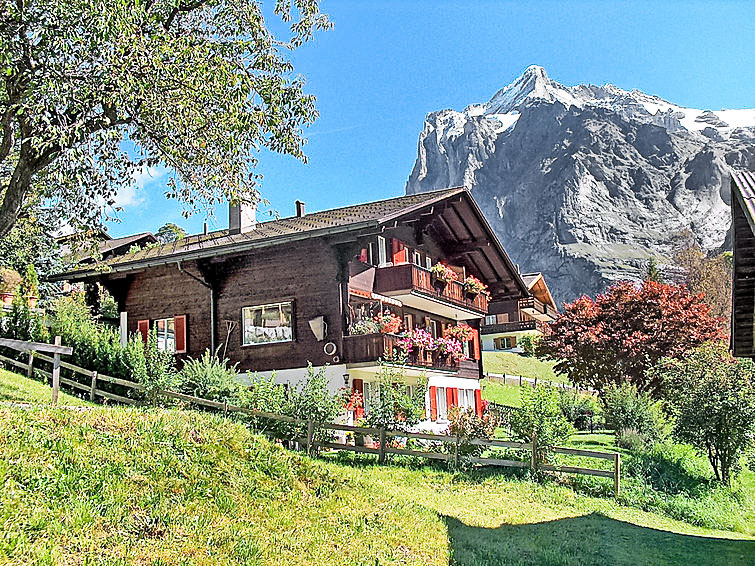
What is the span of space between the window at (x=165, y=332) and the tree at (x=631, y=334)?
1850 centimetres

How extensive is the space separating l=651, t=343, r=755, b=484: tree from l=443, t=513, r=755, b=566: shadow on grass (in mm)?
6859

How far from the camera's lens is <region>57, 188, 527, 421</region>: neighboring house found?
2197 cm

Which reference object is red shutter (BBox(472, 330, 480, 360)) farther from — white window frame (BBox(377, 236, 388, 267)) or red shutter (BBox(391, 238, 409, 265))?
white window frame (BBox(377, 236, 388, 267))

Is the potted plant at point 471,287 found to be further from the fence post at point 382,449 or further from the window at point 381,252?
the fence post at point 382,449

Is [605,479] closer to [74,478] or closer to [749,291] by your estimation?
[749,291]

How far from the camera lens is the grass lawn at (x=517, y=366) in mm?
58562

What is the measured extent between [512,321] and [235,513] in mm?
64653

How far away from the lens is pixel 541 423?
17.6 meters

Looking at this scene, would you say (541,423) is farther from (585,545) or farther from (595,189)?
(595,189)

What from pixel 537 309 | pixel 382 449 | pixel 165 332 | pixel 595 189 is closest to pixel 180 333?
pixel 165 332

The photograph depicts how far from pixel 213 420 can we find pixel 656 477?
13.2 meters

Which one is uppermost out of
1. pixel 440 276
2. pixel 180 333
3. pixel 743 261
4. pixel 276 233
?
pixel 276 233

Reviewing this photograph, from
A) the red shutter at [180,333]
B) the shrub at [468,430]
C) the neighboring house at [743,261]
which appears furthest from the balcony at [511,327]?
the neighboring house at [743,261]

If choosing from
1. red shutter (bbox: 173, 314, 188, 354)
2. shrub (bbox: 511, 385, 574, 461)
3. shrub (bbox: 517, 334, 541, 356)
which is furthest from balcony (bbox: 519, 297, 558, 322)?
shrub (bbox: 511, 385, 574, 461)
